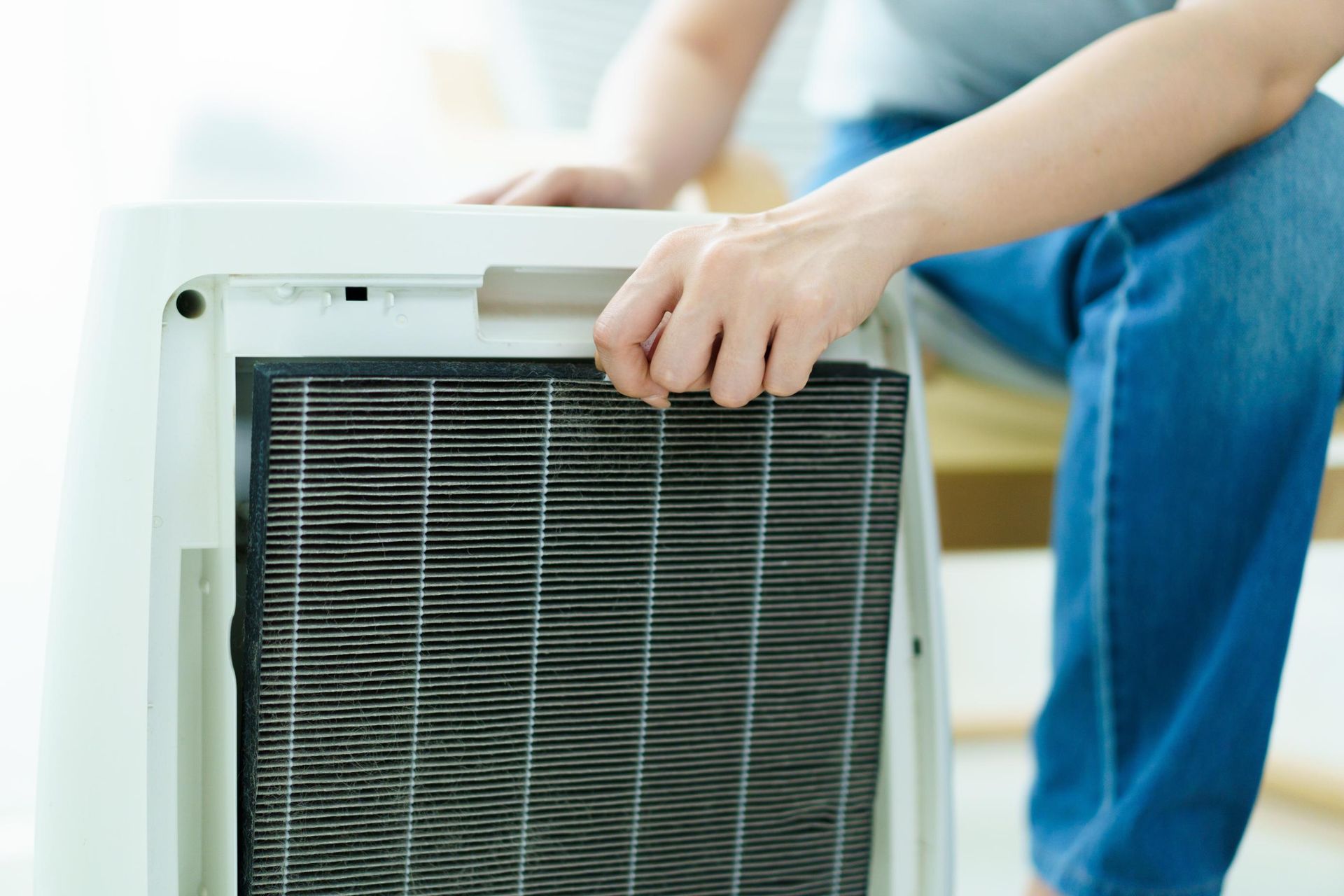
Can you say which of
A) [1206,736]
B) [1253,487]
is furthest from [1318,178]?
[1206,736]

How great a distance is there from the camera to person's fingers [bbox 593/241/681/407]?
508mm

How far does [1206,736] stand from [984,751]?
85cm

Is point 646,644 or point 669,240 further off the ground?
point 669,240

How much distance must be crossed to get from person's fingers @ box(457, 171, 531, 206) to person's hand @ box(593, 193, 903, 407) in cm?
20

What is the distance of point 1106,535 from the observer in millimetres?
652

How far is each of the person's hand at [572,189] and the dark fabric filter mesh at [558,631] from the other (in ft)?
0.60

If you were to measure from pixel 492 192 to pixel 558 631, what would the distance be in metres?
0.28

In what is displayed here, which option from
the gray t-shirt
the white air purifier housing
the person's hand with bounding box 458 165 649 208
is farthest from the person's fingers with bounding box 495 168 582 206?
the gray t-shirt

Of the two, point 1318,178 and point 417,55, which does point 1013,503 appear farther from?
point 417,55

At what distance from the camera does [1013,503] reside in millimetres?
912

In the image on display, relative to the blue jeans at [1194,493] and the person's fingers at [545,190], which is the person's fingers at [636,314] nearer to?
the person's fingers at [545,190]

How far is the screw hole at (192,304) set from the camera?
20.2 inches

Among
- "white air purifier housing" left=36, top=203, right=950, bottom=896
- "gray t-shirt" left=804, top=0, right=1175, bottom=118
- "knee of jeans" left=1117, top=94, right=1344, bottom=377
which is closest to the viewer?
"white air purifier housing" left=36, top=203, right=950, bottom=896

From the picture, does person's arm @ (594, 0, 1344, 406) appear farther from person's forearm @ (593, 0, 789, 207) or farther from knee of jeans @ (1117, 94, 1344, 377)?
person's forearm @ (593, 0, 789, 207)
